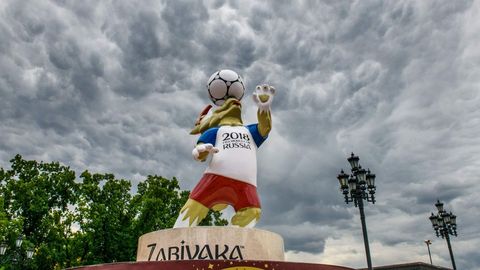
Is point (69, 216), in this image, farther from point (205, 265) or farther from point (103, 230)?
point (205, 265)

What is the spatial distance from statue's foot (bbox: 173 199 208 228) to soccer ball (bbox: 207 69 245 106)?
8.87 ft

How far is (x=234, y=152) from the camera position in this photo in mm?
9258

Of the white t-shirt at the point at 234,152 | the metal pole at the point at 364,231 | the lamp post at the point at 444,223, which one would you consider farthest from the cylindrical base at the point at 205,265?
the lamp post at the point at 444,223

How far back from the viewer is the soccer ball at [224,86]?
34.1ft

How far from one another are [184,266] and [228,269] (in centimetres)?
68

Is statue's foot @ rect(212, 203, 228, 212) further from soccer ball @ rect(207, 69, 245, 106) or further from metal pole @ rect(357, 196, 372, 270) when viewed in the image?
metal pole @ rect(357, 196, 372, 270)

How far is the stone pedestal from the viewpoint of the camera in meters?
7.93

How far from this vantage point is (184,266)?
6785 mm

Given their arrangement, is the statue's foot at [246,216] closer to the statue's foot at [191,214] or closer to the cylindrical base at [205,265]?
the statue's foot at [191,214]

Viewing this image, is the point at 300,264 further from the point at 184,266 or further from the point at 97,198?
the point at 97,198

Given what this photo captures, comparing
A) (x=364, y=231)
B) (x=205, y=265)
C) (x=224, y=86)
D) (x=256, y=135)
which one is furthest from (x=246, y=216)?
(x=364, y=231)

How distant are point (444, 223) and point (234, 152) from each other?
489 inches

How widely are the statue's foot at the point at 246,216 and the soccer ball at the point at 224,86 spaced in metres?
2.83

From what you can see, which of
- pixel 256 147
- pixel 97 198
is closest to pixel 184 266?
pixel 256 147
